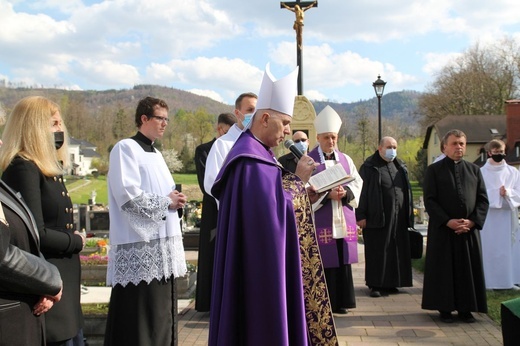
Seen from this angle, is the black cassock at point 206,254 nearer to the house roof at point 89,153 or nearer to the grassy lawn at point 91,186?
the grassy lawn at point 91,186

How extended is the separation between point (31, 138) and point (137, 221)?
1.08m

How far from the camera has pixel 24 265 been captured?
8.14ft

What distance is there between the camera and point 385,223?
831cm

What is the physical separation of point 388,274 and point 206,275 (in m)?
3.14

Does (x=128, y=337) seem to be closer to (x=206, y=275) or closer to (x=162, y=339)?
(x=162, y=339)

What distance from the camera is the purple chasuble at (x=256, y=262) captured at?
122 inches

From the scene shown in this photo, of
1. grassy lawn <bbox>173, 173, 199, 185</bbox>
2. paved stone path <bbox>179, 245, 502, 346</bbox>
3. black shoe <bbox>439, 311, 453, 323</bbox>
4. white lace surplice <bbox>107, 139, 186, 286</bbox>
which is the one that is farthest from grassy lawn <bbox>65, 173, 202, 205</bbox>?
white lace surplice <bbox>107, 139, 186, 286</bbox>

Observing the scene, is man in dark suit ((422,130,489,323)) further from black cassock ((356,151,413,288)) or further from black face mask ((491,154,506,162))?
black face mask ((491,154,506,162))

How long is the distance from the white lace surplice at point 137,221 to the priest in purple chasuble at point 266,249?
1.04 metres

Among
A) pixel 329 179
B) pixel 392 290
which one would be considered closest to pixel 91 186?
pixel 392 290

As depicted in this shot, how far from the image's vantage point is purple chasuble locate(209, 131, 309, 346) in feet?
10.2

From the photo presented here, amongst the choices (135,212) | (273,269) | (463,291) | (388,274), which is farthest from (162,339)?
(388,274)

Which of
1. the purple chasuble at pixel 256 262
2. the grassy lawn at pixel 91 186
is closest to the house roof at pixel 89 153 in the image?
the grassy lawn at pixel 91 186

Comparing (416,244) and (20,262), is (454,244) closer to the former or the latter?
(416,244)
